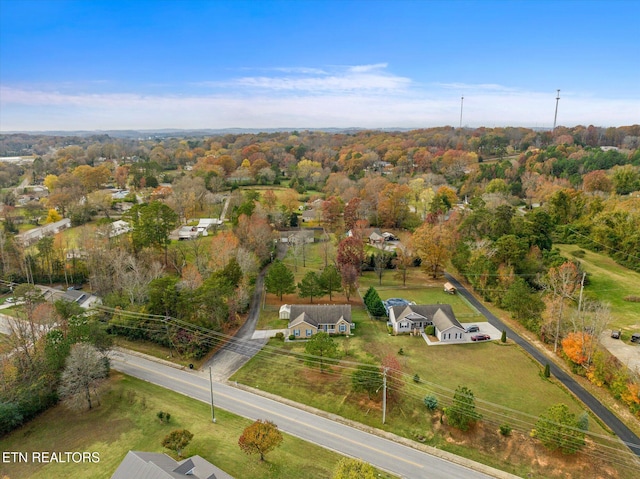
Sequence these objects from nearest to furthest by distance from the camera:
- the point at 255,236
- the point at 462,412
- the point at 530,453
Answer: the point at 530,453 < the point at 462,412 < the point at 255,236

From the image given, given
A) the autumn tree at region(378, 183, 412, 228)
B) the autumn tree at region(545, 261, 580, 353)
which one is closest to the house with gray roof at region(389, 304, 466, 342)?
the autumn tree at region(545, 261, 580, 353)

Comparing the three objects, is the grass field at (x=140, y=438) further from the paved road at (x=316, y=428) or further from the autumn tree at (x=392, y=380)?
the autumn tree at (x=392, y=380)

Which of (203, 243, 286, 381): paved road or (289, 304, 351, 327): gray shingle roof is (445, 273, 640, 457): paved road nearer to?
(289, 304, 351, 327): gray shingle roof

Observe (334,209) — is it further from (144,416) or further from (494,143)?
(494,143)

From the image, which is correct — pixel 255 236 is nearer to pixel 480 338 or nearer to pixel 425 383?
pixel 480 338

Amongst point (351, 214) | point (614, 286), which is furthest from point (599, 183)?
point (351, 214)

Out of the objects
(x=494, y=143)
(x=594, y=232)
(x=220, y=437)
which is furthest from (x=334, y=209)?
(x=494, y=143)
